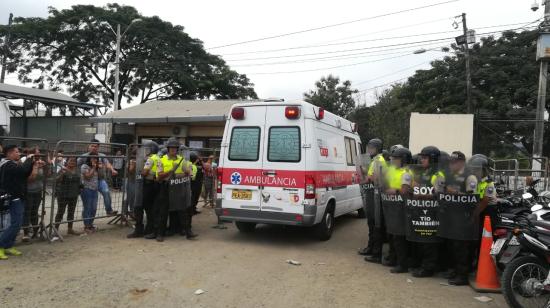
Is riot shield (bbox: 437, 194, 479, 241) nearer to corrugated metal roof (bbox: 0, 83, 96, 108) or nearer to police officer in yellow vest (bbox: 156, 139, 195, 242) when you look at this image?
police officer in yellow vest (bbox: 156, 139, 195, 242)

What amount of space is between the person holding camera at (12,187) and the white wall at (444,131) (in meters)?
12.9

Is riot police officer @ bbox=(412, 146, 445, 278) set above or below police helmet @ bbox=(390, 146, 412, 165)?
below

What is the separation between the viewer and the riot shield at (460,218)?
5910mm

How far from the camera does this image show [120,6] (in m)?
32.1

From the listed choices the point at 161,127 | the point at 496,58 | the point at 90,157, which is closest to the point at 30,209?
the point at 90,157


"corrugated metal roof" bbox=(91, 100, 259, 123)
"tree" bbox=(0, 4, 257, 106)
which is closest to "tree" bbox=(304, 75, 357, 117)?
"tree" bbox=(0, 4, 257, 106)

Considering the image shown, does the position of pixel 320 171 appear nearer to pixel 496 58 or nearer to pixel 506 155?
pixel 506 155

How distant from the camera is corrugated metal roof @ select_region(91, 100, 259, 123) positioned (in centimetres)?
1808

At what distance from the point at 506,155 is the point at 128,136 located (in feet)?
66.8

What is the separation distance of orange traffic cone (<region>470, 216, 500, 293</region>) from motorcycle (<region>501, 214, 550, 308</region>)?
806mm

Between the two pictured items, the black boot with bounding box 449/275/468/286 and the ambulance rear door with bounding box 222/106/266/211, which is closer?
the black boot with bounding box 449/275/468/286

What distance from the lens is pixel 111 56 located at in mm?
31875

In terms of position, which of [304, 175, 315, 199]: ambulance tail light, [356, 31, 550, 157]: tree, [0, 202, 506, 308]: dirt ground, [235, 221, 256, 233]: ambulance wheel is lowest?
[0, 202, 506, 308]: dirt ground

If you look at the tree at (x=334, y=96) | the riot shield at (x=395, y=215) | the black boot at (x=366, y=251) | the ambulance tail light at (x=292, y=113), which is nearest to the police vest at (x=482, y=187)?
the riot shield at (x=395, y=215)
